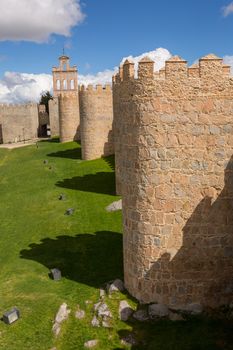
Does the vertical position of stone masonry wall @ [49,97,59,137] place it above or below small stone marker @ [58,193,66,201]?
above

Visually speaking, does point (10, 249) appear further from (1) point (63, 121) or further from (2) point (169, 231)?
(1) point (63, 121)

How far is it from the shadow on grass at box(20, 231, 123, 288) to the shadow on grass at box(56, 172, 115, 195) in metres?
7.25

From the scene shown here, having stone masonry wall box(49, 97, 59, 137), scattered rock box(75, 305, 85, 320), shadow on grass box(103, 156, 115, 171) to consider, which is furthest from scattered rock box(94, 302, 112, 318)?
stone masonry wall box(49, 97, 59, 137)

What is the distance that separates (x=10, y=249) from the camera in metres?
17.8

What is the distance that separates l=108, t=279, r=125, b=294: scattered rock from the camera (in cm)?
1247

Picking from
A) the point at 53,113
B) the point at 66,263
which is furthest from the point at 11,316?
the point at 53,113

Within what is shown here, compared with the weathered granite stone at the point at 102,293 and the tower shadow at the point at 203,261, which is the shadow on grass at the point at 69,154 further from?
the tower shadow at the point at 203,261

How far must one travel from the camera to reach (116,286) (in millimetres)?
12602

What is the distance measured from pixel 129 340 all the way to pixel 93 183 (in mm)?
17479

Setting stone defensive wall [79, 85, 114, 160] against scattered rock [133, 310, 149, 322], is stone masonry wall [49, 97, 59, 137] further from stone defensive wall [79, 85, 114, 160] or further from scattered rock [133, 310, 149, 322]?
scattered rock [133, 310, 149, 322]

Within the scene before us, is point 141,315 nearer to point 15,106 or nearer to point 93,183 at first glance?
point 93,183

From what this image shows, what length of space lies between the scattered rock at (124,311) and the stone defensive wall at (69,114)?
119ft

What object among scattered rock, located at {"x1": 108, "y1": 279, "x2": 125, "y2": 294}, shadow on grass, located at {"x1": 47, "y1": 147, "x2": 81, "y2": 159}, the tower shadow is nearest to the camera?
the tower shadow

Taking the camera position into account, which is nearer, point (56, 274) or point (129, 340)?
point (129, 340)
